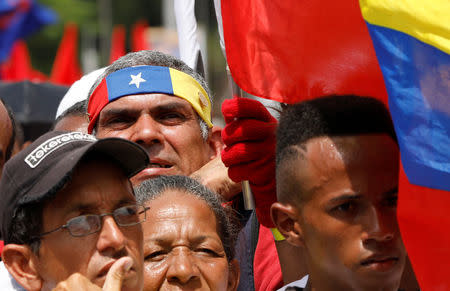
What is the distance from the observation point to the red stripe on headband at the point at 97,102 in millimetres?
4215

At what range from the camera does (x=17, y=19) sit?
1989 cm

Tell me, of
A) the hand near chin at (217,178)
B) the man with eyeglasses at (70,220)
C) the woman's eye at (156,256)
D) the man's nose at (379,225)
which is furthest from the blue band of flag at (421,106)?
the hand near chin at (217,178)

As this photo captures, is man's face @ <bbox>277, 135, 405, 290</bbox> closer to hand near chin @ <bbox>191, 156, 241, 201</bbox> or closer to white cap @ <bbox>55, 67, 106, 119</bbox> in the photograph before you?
hand near chin @ <bbox>191, 156, 241, 201</bbox>

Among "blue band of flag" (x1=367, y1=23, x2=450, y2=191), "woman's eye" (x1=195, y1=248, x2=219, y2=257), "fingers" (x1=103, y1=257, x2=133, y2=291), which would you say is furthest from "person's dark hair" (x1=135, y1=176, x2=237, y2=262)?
"blue band of flag" (x1=367, y1=23, x2=450, y2=191)

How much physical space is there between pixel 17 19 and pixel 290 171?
1781 centimetres

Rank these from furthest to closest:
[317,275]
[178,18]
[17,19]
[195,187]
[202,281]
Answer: [17,19], [178,18], [195,187], [202,281], [317,275]

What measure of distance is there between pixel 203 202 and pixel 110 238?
113cm

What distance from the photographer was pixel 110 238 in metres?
2.58

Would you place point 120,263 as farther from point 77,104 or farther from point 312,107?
point 77,104

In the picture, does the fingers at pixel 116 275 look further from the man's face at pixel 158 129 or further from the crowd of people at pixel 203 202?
the man's face at pixel 158 129

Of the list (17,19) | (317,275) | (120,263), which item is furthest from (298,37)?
(17,19)

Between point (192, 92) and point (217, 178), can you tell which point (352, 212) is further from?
point (192, 92)

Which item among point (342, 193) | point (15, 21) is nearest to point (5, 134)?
point (342, 193)

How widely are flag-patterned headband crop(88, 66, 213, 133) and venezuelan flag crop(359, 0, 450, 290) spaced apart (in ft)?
5.56
